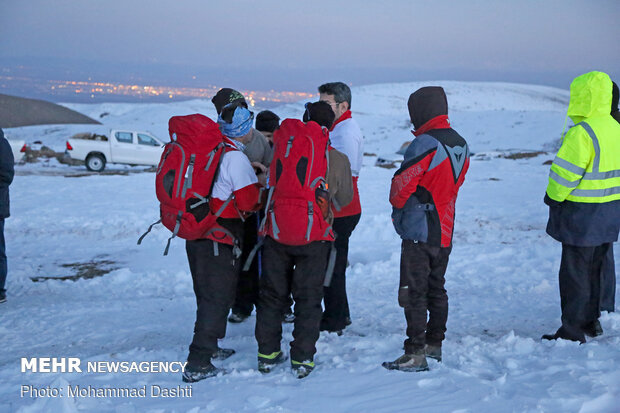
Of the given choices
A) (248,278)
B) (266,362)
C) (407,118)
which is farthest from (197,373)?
(407,118)

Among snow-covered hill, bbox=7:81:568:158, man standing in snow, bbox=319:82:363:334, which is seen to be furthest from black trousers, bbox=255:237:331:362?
snow-covered hill, bbox=7:81:568:158

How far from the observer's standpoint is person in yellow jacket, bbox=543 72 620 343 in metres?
3.99

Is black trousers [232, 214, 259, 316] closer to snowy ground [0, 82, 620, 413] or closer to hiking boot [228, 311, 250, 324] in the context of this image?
hiking boot [228, 311, 250, 324]

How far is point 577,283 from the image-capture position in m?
4.24

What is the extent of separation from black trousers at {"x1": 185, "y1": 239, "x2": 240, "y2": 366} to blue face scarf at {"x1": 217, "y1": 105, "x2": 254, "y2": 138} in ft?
2.92

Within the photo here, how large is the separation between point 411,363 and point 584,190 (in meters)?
1.99

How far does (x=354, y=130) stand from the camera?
4613 mm

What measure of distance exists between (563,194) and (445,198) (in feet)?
3.73

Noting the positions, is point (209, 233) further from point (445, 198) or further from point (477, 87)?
point (477, 87)

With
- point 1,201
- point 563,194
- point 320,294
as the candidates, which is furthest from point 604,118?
point 1,201

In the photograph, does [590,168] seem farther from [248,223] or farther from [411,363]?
[248,223]

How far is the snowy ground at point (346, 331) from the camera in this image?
3.16 metres

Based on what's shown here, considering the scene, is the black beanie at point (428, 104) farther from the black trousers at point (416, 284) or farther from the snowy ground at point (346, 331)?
the snowy ground at point (346, 331)

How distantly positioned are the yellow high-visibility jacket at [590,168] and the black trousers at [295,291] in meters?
2.06
